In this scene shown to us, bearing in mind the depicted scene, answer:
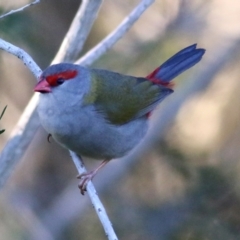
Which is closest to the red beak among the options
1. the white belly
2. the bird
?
the bird

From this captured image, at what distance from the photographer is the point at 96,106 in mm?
4258

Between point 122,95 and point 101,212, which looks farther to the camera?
point 122,95

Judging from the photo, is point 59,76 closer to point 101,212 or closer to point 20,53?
point 20,53

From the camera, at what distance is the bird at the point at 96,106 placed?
3.96m

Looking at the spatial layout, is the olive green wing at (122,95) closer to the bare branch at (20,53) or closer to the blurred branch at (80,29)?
the blurred branch at (80,29)

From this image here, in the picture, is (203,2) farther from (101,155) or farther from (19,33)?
(101,155)

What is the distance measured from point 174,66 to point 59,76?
1.36 metres

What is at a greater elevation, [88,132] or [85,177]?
[88,132]

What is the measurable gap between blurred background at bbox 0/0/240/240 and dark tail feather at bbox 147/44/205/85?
2.38 feet

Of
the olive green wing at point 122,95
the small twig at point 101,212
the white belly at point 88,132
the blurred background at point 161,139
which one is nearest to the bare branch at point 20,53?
the white belly at point 88,132

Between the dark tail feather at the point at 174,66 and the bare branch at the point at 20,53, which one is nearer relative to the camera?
the bare branch at the point at 20,53

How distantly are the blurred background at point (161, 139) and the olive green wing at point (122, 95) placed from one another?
89 centimetres

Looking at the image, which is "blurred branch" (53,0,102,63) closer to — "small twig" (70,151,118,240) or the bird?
the bird

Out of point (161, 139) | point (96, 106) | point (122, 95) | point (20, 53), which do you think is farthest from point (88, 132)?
point (161, 139)
